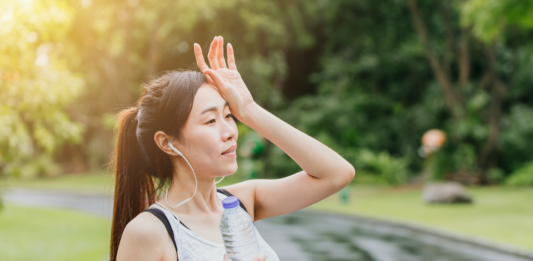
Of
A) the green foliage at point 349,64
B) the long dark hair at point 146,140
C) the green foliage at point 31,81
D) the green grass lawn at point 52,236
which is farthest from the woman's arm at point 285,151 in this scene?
the green foliage at point 349,64

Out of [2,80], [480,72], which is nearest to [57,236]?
[2,80]

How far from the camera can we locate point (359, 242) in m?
11.0

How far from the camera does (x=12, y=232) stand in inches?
530

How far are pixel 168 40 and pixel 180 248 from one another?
969 inches

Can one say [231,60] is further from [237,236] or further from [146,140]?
[237,236]

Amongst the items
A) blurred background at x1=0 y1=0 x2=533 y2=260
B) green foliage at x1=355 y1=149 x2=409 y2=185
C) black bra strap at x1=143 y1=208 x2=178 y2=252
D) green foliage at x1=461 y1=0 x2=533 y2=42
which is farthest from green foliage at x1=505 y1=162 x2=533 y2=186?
black bra strap at x1=143 y1=208 x2=178 y2=252

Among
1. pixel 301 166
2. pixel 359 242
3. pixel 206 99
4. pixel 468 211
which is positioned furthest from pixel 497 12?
pixel 206 99

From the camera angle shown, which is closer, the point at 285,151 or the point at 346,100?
the point at 285,151

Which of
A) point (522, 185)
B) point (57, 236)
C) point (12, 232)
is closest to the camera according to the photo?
point (57, 236)

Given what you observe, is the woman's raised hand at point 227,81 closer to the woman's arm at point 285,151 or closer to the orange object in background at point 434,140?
the woman's arm at point 285,151

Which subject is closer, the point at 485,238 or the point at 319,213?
the point at 485,238

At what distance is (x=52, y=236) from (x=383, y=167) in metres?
15.9

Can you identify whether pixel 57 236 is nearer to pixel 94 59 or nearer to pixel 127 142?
pixel 127 142

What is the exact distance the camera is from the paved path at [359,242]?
9.40m
